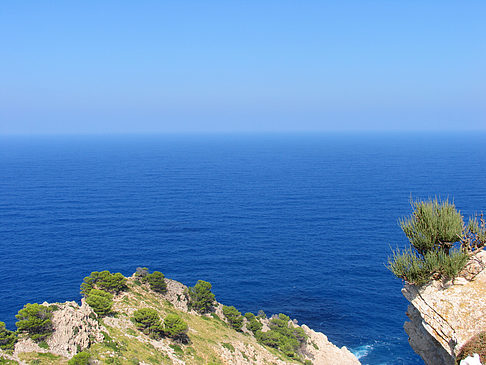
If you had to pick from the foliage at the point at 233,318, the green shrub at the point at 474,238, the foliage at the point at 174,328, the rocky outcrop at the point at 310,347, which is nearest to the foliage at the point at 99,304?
the foliage at the point at 174,328

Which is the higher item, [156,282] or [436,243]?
[436,243]

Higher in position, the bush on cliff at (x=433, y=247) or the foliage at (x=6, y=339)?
the bush on cliff at (x=433, y=247)

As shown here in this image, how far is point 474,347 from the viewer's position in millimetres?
16672

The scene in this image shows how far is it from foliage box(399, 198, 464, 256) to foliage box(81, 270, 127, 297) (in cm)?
4022

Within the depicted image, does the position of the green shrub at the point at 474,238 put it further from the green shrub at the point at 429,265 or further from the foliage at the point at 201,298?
the foliage at the point at 201,298

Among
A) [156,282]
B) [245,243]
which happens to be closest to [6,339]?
[156,282]

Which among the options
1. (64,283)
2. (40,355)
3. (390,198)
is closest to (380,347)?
(40,355)

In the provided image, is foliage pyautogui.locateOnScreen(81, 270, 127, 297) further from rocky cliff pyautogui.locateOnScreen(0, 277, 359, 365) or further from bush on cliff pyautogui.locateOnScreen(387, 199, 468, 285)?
bush on cliff pyautogui.locateOnScreen(387, 199, 468, 285)

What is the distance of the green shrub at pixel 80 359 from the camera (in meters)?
30.5

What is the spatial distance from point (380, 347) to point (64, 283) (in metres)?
67.0

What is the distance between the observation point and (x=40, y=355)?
31578 mm

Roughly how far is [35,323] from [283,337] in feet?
123

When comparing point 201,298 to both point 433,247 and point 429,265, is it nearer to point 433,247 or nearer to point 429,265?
point 433,247

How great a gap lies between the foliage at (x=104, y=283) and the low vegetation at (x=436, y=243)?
39.4 metres
